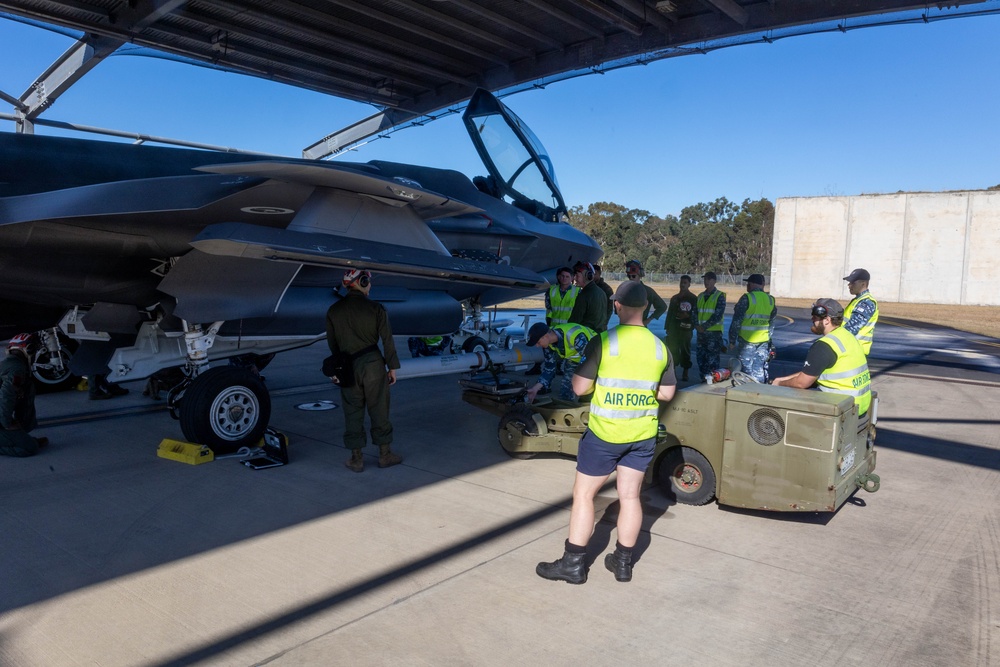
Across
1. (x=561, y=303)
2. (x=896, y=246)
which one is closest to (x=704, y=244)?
(x=896, y=246)

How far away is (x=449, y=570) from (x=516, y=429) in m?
2.28

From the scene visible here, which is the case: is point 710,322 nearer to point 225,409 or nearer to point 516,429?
point 516,429

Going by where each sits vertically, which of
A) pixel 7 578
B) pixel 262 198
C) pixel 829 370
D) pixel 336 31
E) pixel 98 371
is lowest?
pixel 7 578

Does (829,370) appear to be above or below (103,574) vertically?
above

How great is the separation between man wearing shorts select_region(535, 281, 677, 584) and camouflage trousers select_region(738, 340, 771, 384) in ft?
17.2

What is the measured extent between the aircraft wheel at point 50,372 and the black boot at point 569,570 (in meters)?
7.89

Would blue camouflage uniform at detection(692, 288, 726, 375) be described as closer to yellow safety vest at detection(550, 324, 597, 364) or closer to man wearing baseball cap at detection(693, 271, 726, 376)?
man wearing baseball cap at detection(693, 271, 726, 376)

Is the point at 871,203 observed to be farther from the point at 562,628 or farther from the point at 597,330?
the point at 562,628

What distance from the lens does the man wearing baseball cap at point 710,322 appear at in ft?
29.7

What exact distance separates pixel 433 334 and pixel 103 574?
5.34 meters

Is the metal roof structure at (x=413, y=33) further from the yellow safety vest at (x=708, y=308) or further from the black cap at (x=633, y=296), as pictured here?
the black cap at (x=633, y=296)

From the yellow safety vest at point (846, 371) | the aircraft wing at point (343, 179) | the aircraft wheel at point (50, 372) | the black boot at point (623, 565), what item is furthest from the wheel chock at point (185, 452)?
the yellow safety vest at point (846, 371)

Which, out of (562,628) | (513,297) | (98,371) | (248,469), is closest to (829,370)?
(562,628)

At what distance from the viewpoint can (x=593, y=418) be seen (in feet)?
11.1
